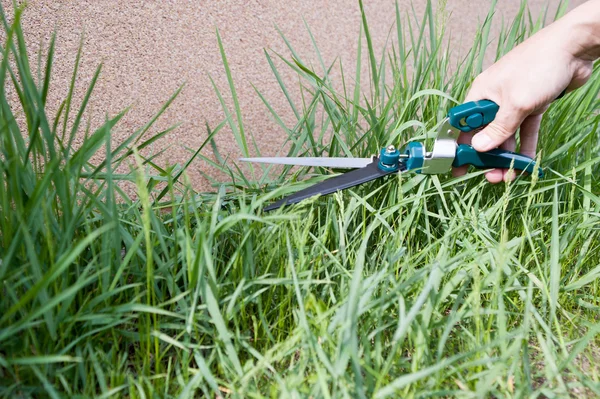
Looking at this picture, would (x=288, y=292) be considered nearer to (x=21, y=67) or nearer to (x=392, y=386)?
(x=392, y=386)

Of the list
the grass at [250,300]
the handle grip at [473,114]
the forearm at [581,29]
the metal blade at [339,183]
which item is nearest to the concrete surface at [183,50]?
the grass at [250,300]

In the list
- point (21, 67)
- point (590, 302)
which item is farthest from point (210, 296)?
A: point (590, 302)

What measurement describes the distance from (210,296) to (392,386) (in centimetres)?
24

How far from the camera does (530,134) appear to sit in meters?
1.03

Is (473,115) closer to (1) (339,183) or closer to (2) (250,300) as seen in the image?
(1) (339,183)

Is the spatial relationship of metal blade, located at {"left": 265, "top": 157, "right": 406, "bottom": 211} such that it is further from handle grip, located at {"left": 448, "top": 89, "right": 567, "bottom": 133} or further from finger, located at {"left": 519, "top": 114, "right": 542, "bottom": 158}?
finger, located at {"left": 519, "top": 114, "right": 542, "bottom": 158}

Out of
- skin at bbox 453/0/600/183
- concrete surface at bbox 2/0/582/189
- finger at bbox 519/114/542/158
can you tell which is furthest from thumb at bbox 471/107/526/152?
concrete surface at bbox 2/0/582/189

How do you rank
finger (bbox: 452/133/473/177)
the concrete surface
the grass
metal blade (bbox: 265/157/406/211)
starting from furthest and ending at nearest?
1. the concrete surface
2. finger (bbox: 452/133/473/177)
3. metal blade (bbox: 265/157/406/211)
4. the grass

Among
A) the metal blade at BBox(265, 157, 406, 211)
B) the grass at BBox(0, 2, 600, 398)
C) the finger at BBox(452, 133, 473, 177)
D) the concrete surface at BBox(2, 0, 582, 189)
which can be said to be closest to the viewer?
the grass at BBox(0, 2, 600, 398)

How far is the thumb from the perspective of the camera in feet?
2.97

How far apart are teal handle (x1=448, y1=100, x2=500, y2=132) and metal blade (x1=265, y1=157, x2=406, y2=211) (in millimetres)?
111

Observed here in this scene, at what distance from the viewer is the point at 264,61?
55.8 inches

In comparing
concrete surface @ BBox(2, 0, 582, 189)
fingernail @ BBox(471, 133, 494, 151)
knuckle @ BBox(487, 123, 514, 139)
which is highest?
concrete surface @ BBox(2, 0, 582, 189)

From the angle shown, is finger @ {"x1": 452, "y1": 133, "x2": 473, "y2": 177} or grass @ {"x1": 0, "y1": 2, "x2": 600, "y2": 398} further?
finger @ {"x1": 452, "y1": 133, "x2": 473, "y2": 177}
